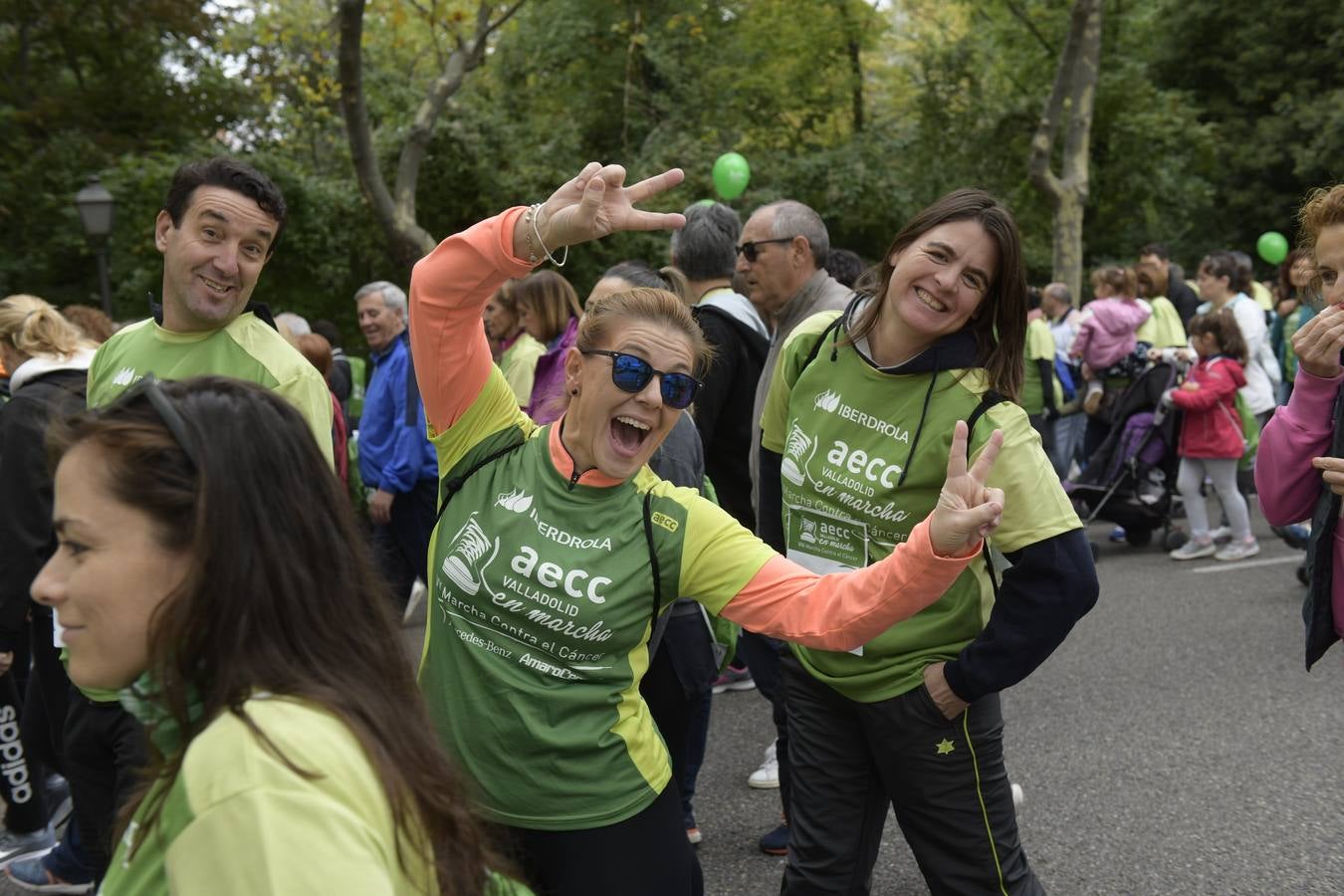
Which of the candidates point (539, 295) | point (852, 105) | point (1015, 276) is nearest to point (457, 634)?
point (1015, 276)

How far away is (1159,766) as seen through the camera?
16.1 feet

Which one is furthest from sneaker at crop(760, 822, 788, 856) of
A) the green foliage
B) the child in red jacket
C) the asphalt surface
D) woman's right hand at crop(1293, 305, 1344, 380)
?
the green foliage

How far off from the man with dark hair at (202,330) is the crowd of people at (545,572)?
0.01 metres

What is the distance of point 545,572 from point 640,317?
55 centimetres

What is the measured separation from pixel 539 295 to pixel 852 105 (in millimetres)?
21894

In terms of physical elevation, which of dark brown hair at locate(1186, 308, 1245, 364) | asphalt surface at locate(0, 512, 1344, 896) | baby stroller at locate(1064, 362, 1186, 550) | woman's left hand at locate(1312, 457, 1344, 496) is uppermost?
woman's left hand at locate(1312, 457, 1344, 496)

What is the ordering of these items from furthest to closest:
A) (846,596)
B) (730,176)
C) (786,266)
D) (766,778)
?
(730,176)
(766,778)
(786,266)
(846,596)

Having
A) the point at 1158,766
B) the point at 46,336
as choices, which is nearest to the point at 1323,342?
the point at 1158,766

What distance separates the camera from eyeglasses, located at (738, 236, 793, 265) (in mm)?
4551

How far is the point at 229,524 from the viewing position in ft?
4.27

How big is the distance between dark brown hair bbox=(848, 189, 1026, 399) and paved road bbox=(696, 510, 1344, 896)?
2.02 m

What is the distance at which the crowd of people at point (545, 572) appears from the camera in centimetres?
131

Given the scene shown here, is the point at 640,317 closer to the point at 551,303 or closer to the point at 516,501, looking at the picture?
the point at 516,501

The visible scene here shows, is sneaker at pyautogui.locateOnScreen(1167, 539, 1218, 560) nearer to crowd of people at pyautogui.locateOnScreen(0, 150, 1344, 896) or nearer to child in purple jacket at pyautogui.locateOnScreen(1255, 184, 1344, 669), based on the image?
crowd of people at pyautogui.locateOnScreen(0, 150, 1344, 896)
